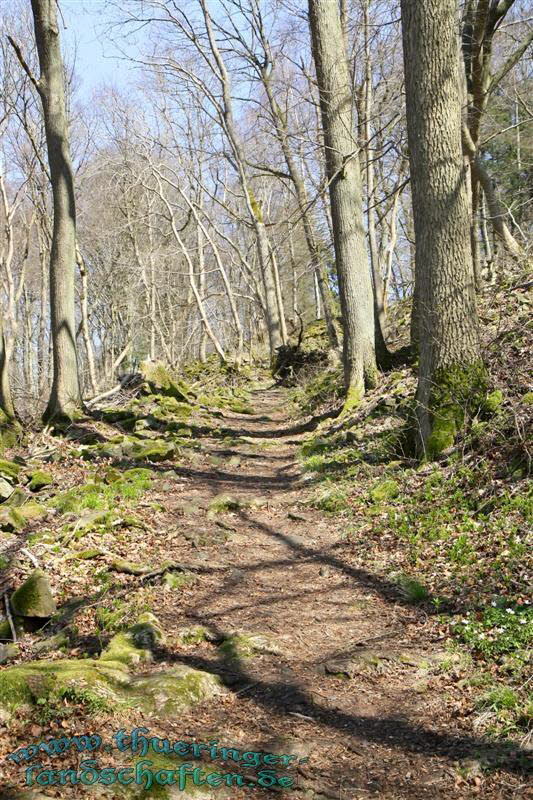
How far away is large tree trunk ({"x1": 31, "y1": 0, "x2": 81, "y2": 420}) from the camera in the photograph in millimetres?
11102

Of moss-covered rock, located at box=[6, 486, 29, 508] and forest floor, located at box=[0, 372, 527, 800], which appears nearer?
forest floor, located at box=[0, 372, 527, 800]

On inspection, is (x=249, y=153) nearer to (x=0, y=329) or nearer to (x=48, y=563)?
(x=0, y=329)

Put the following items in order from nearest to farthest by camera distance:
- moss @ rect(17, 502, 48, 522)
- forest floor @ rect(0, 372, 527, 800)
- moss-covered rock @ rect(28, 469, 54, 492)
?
forest floor @ rect(0, 372, 527, 800) → moss @ rect(17, 502, 48, 522) → moss-covered rock @ rect(28, 469, 54, 492)

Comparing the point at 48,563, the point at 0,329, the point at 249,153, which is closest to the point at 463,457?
the point at 48,563

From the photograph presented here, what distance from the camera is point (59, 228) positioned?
37.3ft

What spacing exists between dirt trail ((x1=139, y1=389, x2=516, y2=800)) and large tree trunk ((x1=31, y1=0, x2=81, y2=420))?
177 inches

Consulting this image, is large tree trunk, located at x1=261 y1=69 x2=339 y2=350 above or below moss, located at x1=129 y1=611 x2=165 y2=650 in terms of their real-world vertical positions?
above

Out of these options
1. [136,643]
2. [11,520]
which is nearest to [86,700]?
[136,643]

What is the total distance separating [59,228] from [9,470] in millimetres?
5162

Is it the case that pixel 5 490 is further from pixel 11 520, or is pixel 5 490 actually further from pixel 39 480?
pixel 11 520

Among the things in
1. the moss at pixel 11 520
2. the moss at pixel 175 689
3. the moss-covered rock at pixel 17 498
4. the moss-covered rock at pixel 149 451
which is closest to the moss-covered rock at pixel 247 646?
the moss at pixel 175 689

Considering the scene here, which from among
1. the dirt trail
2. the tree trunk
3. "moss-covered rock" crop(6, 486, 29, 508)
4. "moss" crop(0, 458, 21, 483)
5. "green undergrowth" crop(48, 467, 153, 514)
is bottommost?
the dirt trail

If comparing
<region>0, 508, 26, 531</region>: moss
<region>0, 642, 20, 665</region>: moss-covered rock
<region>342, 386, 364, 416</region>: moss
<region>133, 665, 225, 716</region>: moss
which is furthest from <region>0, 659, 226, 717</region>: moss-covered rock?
<region>342, 386, 364, 416</region>: moss

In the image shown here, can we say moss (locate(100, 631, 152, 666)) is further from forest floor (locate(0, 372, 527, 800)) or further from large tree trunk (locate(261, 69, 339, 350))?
large tree trunk (locate(261, 69, 339, 350))
